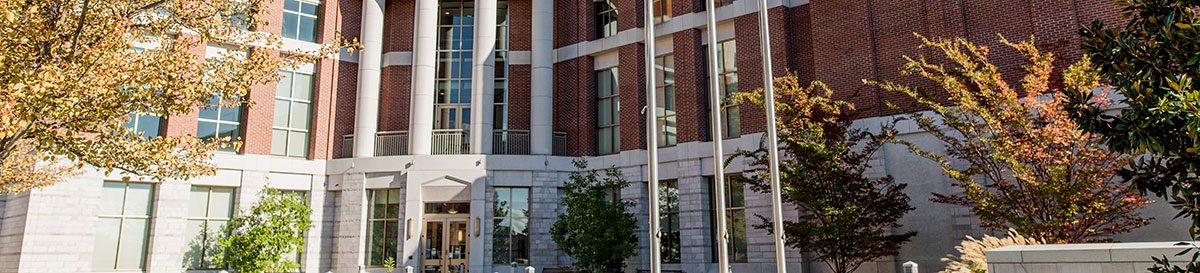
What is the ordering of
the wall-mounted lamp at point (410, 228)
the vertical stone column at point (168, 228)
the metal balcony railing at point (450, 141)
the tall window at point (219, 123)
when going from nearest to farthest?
1. the vertical stone column at point (168, 228)
2. the tall window at point (219, 123)
3. the wall-mounted lamp at point (410, 228)
4. the metal balcony railing at point (450, 141)

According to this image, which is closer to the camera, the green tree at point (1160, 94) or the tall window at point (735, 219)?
the green tree at point (1160, 94)

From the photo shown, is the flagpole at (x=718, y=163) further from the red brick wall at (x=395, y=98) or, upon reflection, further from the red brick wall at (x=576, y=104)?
the red brick wall at (x=395, y=98)

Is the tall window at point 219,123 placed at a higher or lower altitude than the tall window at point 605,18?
lower

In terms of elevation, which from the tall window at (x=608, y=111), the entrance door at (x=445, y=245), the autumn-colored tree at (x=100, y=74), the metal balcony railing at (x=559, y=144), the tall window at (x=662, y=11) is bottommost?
the entrance door at (x=445, y=245)

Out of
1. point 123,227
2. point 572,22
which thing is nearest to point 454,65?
point 572,22

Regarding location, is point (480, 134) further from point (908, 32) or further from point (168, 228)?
point (908, 32)

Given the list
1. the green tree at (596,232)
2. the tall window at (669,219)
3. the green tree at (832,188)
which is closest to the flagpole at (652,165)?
the green tree at (832,188)

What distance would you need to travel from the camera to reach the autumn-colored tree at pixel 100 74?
35.2 feet

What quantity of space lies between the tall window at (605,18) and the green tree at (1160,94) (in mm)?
23766

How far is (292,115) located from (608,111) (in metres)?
12.1

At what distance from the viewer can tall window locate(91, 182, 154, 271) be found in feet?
84.3

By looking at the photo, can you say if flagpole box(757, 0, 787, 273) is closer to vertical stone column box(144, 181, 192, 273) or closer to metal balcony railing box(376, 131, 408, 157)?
metal balcony railing box(376, 131, 408, 157)

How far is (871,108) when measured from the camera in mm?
21609

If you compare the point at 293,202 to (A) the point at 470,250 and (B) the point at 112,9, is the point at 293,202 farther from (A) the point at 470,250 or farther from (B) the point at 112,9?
(B) the point at 112,9
